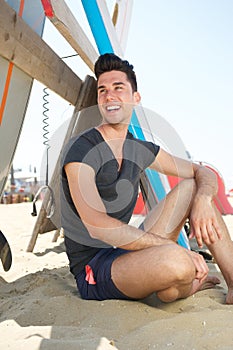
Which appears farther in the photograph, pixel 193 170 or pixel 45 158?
pixel 45 158

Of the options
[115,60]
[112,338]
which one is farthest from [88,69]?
[112,338]

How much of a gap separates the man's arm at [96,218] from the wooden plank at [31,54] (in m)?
0.66

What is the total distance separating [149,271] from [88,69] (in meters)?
2.10

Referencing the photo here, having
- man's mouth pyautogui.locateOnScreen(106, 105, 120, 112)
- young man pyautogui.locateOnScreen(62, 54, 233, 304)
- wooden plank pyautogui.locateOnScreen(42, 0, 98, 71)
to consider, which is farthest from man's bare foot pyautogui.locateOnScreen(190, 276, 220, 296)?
wooden plank pyautogui.locateOnScreen(42, 0, 98, 71)

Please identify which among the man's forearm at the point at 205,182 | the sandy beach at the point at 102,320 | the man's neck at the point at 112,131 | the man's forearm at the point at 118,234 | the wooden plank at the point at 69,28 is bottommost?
the sandy beach at the point at 102,320

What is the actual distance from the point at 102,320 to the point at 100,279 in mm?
217

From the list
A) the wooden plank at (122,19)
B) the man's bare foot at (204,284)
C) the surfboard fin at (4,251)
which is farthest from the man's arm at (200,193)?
the wooden plank at (122,19)

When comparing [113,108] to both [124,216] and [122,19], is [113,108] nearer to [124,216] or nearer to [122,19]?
[124,216]

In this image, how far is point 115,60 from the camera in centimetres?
213

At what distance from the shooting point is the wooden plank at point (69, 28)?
2.17m

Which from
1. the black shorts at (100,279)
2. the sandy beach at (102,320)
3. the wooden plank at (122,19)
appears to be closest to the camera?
the sandy beach at (102,320)

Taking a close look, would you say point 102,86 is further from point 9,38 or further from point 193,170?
point 193,170

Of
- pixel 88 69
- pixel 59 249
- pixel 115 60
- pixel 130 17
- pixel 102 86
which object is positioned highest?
pixel 130 17

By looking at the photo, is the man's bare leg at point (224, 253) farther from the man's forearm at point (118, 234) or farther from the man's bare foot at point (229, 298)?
the man's forearm at point (118, 234)
